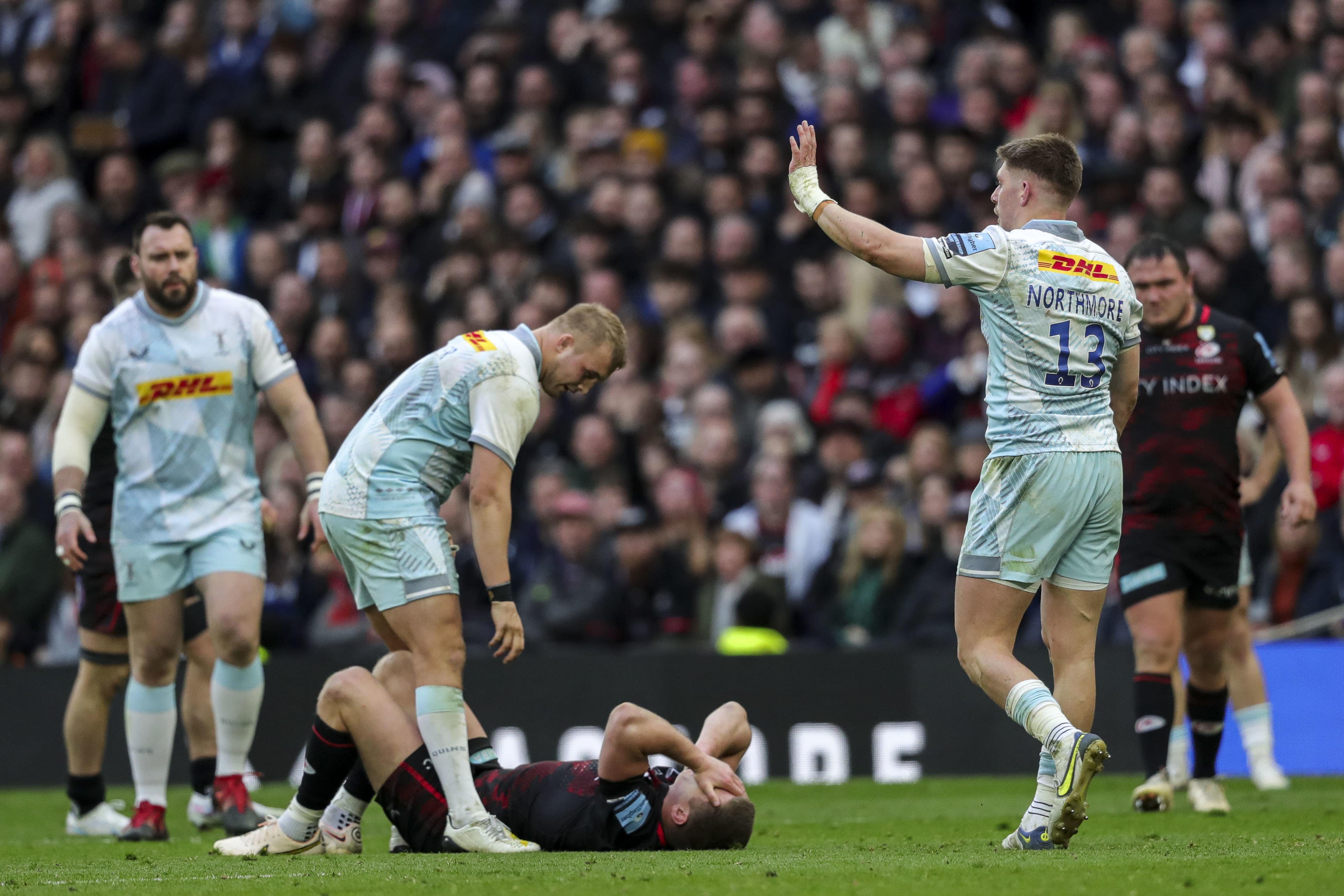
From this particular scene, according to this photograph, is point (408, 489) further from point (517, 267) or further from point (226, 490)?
point (517, 267)

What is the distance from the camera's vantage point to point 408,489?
702cm

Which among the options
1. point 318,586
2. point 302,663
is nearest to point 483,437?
point 302,663

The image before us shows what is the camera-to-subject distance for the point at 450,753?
6762mm

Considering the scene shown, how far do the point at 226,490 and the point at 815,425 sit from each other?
6.51 meters

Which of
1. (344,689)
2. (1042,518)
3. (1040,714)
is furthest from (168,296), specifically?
(1040,714)

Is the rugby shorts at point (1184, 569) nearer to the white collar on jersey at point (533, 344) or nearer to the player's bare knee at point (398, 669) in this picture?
the white collar on jersey at point (533, 344)

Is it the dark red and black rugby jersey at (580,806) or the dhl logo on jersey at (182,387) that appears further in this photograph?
the dhl logo on jersey at (182,387)

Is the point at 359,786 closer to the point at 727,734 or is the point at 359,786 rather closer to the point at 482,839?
the point at 482,839

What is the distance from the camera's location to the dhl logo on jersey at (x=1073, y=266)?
259 inches

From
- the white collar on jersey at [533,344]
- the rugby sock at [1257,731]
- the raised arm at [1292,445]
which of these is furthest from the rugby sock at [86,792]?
the rugby sock at [1257,731]

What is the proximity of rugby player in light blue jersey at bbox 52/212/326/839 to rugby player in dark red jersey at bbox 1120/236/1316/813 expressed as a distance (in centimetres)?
411

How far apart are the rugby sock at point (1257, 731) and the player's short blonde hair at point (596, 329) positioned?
4932 mm

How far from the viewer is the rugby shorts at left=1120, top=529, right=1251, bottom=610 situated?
8852 millimetres

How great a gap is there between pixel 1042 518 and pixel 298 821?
10.1 ft
